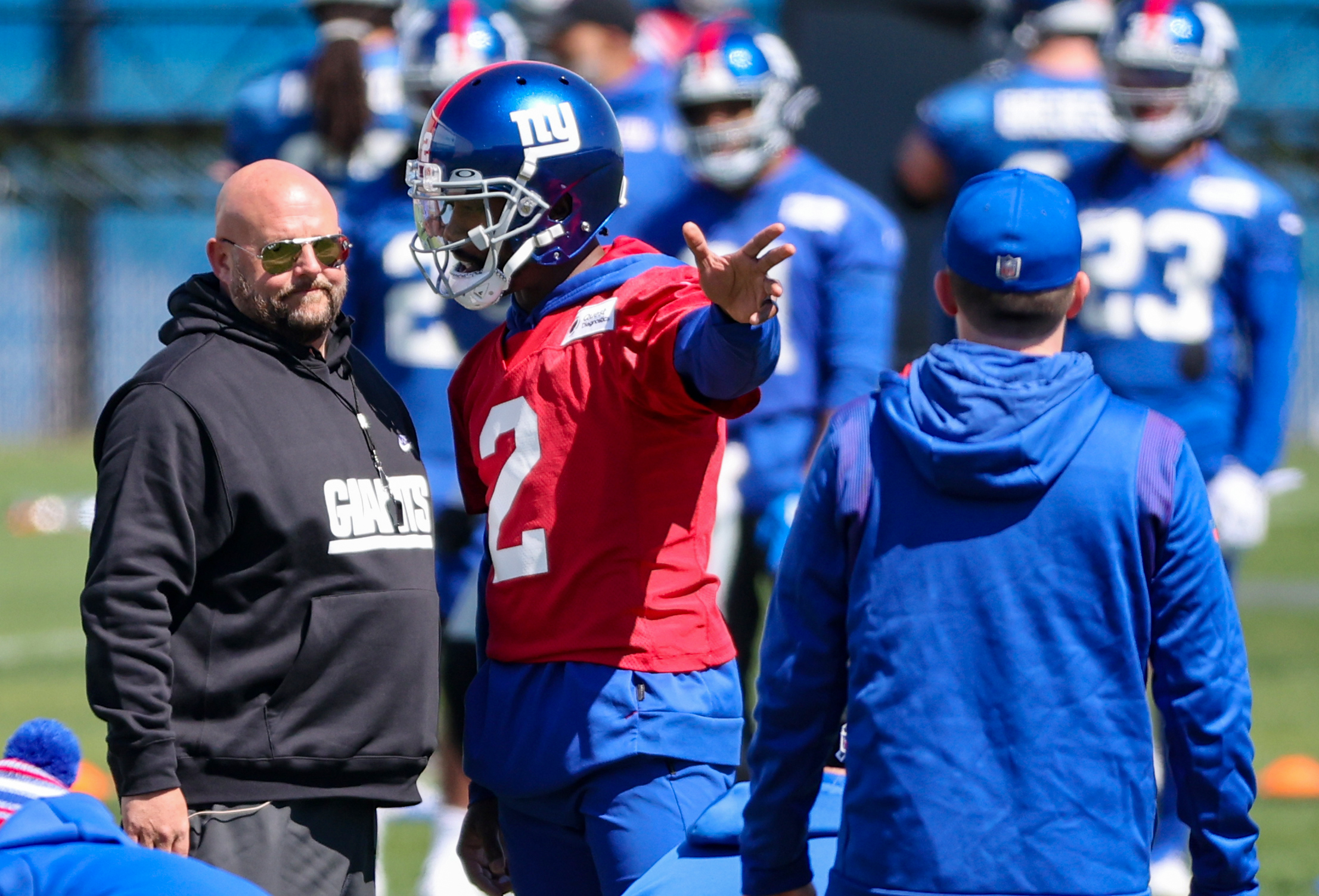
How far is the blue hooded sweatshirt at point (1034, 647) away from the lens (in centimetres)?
262

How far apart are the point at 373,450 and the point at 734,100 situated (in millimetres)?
2729

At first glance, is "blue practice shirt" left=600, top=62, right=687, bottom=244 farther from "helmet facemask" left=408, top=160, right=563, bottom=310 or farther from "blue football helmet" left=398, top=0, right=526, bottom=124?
"helmet facemask" left=408, top=160, right=563, bottom=310

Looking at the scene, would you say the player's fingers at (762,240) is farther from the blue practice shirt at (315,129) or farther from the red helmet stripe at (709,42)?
the blue practice shirt at (315,129)

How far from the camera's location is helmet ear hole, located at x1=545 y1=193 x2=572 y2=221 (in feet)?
10.8

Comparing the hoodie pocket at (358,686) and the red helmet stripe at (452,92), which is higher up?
the red helmet stripe at (452,92)

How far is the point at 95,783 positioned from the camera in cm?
644

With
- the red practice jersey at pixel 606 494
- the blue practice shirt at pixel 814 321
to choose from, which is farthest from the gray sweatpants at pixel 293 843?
the blue practice shirt at pixel 814 321

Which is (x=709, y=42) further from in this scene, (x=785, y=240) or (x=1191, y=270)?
(x=1191, y=270)

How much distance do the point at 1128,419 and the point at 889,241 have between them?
10.4 feet

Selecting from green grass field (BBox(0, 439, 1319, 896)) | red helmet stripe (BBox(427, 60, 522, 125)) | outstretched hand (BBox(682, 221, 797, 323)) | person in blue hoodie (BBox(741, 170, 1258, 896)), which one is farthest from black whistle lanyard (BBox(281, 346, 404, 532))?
green grass field (BBox(0, 439, 1319, 896))

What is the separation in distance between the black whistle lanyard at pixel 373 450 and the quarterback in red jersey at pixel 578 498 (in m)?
0.18

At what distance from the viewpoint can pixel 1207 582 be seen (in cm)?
265

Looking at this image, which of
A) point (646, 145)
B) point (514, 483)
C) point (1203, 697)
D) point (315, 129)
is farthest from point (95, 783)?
point (1203, 697)

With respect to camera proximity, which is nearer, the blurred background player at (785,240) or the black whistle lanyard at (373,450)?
the black whistle lanyard at (373,450)
